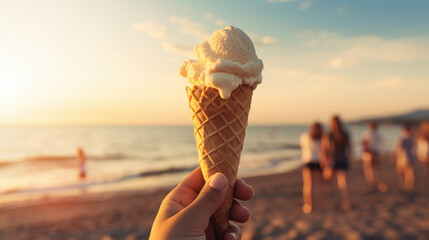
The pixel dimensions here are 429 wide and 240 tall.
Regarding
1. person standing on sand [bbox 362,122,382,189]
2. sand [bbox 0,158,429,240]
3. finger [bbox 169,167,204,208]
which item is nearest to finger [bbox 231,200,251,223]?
finger [bbox 169,167,204,208]

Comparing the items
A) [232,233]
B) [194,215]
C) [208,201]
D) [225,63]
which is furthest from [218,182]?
[225,63]

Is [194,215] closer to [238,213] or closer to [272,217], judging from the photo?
[238,213]

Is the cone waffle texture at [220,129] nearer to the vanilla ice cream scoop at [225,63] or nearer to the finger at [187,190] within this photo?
the vanilla ice cream scoop at [225,63]

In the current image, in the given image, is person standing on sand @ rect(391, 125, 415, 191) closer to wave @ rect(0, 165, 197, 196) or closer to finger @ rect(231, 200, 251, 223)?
finger @ rect(231, 200, 251, 223)

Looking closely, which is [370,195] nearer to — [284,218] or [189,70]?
[284,218]

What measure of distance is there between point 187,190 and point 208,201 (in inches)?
21.1

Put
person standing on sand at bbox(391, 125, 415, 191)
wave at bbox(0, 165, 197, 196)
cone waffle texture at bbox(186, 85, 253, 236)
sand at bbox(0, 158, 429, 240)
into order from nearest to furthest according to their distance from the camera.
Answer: cone waffle texture at bbox(186, 85, 253, 236) < sand at bbox(0, 158, 429, 240) < person standing on sand at bbox(391, 125, 415, 191) < wave at bbox(0, 165, 197, 196)

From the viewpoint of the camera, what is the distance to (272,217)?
6.40 meters

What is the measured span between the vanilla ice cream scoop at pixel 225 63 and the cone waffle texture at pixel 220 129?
9cm

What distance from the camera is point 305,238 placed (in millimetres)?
4895

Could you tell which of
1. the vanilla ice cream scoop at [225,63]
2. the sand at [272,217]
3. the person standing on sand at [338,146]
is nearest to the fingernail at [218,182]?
the vanilla ice cream scoop at [225,63]

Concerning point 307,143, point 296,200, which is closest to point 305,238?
point 307,143

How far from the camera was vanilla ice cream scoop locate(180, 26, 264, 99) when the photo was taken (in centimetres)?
181

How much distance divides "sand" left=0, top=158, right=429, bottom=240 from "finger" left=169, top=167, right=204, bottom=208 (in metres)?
3.25
